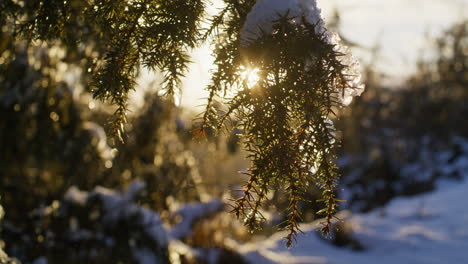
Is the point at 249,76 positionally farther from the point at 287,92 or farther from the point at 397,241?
the point at 397,241

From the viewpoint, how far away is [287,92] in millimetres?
863

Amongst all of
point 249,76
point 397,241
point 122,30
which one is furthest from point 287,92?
point 397,241

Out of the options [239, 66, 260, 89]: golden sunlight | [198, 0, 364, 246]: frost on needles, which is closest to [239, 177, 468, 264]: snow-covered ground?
[198, 0, 364, 246]: frost on needles

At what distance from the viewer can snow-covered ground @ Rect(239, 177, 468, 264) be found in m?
5.48

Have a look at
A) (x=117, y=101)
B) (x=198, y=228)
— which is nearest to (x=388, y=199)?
(x=198, y=228)

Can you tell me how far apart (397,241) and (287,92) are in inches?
265

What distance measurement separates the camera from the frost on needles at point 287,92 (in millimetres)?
816

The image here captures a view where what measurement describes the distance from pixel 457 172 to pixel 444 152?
1105mm

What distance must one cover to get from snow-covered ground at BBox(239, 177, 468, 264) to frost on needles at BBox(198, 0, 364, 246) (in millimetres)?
3113

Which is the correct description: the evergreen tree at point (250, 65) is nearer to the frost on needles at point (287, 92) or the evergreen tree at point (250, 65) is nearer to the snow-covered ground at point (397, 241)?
the frost on needles at point (287, 92)

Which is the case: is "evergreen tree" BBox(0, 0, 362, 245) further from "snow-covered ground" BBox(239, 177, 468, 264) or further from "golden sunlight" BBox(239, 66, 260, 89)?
"snow-covered ground" BBox(239, 177, 468, 264)

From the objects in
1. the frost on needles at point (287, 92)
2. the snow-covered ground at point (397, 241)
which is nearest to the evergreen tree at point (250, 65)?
the frost on needles at point (287, 92)

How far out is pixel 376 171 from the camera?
1141 cm

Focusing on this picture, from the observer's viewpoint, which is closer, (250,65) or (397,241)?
(250,65)
